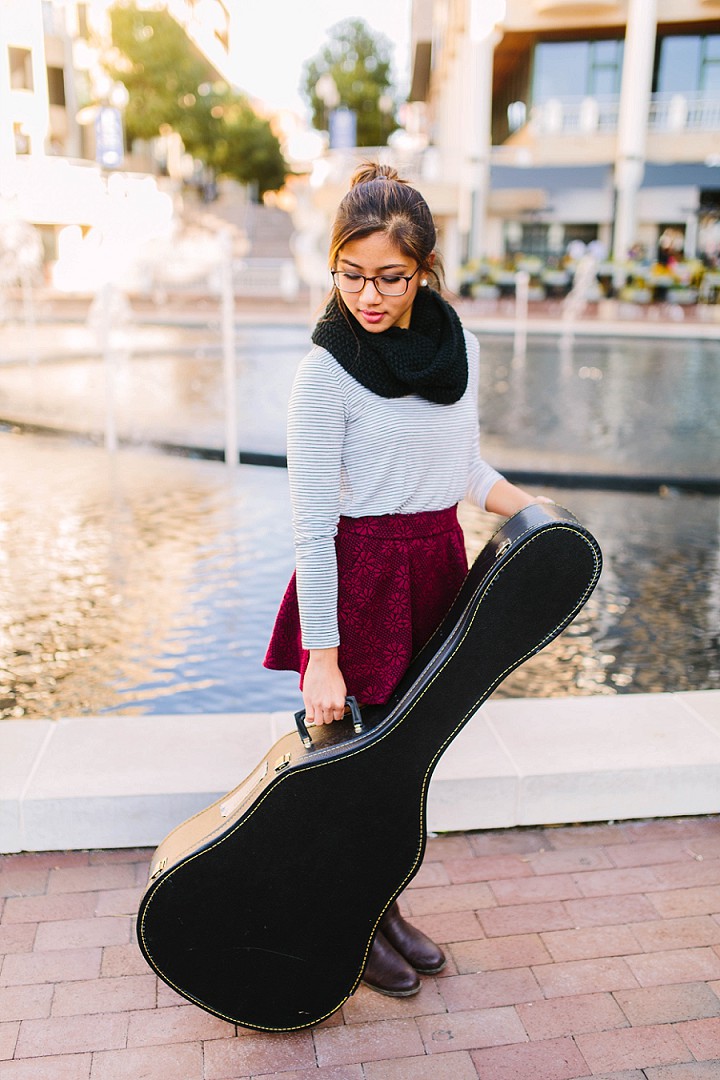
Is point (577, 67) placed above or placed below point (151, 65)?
below

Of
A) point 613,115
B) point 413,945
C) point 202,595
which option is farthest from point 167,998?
point 613,115

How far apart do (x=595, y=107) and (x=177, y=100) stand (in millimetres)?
19825

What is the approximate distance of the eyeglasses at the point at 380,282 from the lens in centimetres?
176

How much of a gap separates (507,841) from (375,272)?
1679 mm

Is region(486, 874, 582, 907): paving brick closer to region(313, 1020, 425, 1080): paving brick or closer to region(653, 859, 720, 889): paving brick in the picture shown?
region(653, 859, 720, 889): paving brick

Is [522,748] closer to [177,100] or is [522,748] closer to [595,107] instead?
[595,107]

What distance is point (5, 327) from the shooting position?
17.8m

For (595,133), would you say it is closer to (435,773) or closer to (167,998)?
(435,773)

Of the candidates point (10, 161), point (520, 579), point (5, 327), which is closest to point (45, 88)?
point (10, 161)

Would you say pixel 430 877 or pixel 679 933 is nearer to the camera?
pixel 679 933

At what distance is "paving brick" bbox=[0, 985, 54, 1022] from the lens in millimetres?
2004

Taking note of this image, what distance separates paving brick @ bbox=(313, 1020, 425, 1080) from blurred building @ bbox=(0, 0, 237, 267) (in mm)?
5256

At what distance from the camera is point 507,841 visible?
2.70 meters

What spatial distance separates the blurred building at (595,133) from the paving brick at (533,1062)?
1005 inches
